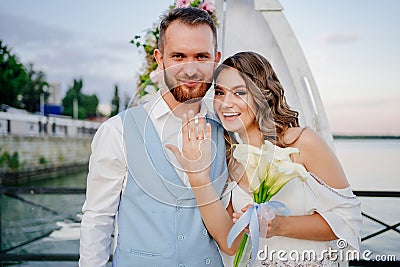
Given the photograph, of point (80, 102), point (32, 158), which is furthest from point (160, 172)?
point (80, 102)

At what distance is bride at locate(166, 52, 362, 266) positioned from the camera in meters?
1.40

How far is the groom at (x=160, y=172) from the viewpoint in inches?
55.3

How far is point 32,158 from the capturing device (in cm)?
1917

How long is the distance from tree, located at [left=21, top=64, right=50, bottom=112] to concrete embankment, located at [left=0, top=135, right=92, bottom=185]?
1192 centimetres

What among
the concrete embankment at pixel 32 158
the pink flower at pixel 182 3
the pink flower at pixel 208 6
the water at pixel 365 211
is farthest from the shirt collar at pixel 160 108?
the concrete embankment at pixel 32 158

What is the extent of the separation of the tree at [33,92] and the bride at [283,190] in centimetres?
3299

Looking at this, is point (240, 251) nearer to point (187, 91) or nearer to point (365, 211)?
point (187, 91)

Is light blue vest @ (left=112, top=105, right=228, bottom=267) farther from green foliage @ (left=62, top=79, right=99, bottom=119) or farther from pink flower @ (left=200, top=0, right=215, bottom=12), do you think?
green foliage @ (left=62, top=79, right=99, bottom=119)

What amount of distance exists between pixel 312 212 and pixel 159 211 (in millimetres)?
506

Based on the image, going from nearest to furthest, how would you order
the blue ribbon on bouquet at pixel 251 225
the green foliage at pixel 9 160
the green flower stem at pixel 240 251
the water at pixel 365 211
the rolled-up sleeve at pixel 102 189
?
1. the blue ribbon on bouquet at pixel 251 225
2. the green flower stem at pixel 240 251
3. the rolled-up sleeve at pixel 102 189
4. the water at pixel 365 211
5. the green foliage at pixel 9 160

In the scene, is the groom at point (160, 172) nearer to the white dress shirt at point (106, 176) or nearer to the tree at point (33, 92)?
the white dress shirt at point (106, 176)

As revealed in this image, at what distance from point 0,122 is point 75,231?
51.3 ft

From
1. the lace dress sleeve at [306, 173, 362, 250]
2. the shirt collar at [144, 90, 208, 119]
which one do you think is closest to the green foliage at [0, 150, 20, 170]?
the shirt collar at [144, 90, 208, 119]

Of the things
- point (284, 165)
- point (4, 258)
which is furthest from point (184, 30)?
point (4, 258)
